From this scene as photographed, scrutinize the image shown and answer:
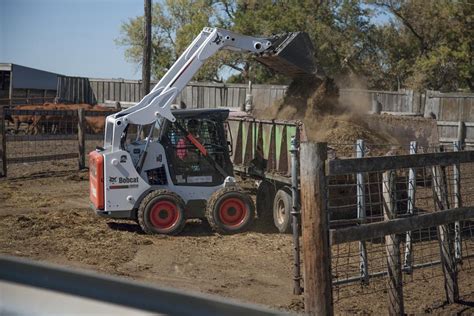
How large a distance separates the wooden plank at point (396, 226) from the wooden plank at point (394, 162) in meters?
0.46

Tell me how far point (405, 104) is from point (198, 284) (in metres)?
17.4

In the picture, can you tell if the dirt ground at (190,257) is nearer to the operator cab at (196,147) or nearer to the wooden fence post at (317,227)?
the operator cab at (196,147)

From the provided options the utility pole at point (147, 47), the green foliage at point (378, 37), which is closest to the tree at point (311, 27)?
the green foliage at point (378, 37)

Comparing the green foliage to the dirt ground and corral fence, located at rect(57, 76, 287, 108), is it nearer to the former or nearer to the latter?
corral fence, located at rect(57, 76, 287, 108)

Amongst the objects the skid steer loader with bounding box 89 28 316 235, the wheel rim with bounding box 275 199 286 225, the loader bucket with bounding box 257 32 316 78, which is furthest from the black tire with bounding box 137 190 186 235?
the loader bucket with bounding box 257 32 316 78

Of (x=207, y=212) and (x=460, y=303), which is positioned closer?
(x=460, y=303)

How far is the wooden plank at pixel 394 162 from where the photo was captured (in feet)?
16.9

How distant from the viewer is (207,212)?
945 cm

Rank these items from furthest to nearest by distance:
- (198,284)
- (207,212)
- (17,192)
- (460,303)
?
(17,192), (207,212), (198,284), (460,303)

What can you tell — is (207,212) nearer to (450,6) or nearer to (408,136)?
(408,136)

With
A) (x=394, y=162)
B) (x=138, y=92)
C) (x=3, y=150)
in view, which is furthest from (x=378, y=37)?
(x=394, y=162)

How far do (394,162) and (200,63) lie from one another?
16.6 ft

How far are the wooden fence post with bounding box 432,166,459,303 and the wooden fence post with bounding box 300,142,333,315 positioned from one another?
188 cm

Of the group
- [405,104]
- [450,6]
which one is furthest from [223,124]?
[450,6]
